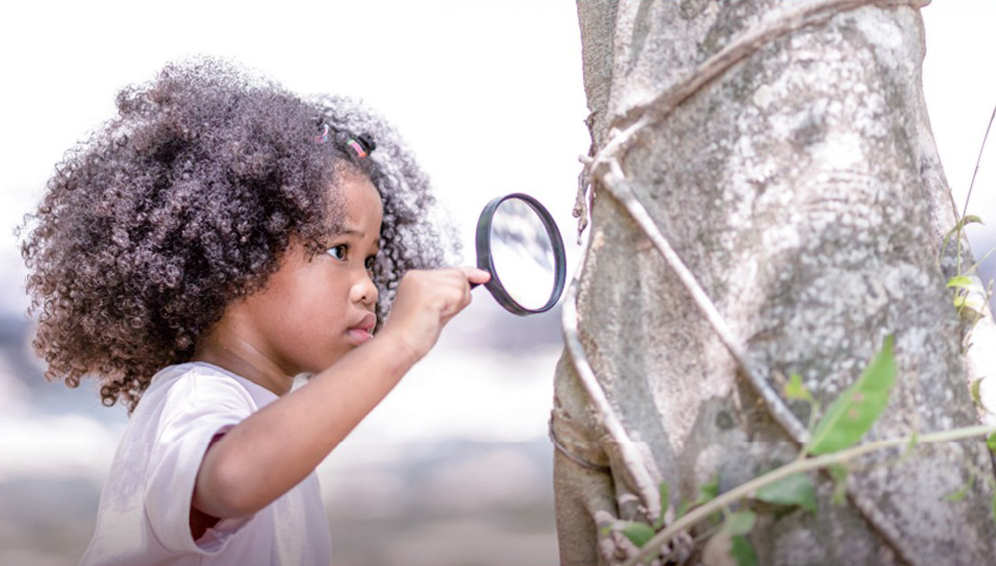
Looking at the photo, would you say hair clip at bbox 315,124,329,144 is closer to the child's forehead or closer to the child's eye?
the child's forehead

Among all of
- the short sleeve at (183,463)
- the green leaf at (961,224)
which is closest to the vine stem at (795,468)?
the green leaf at (961,224)

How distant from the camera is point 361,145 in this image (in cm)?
208

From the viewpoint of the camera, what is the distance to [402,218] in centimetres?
233

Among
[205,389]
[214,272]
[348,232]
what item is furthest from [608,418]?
[214,272]

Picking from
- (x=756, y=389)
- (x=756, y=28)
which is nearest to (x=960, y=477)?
(x=756, y=389)

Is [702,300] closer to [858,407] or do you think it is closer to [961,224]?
[858,407]

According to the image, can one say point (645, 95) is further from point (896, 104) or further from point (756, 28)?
point (896, 104)

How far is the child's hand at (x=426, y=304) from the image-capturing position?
56.7 inches

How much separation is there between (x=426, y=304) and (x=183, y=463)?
436 millimetres

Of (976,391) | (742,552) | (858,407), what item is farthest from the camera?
(976,391)

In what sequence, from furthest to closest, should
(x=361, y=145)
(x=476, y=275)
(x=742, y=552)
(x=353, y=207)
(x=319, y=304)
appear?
(x=361, y=145)
(x=353, y=207)
(x=319, y=304)
(x=476, y=275)
(x=742, y=552)

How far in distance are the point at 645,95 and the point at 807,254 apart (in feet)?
0.99

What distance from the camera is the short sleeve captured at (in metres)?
1.36

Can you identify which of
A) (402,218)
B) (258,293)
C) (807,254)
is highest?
(402,218)
